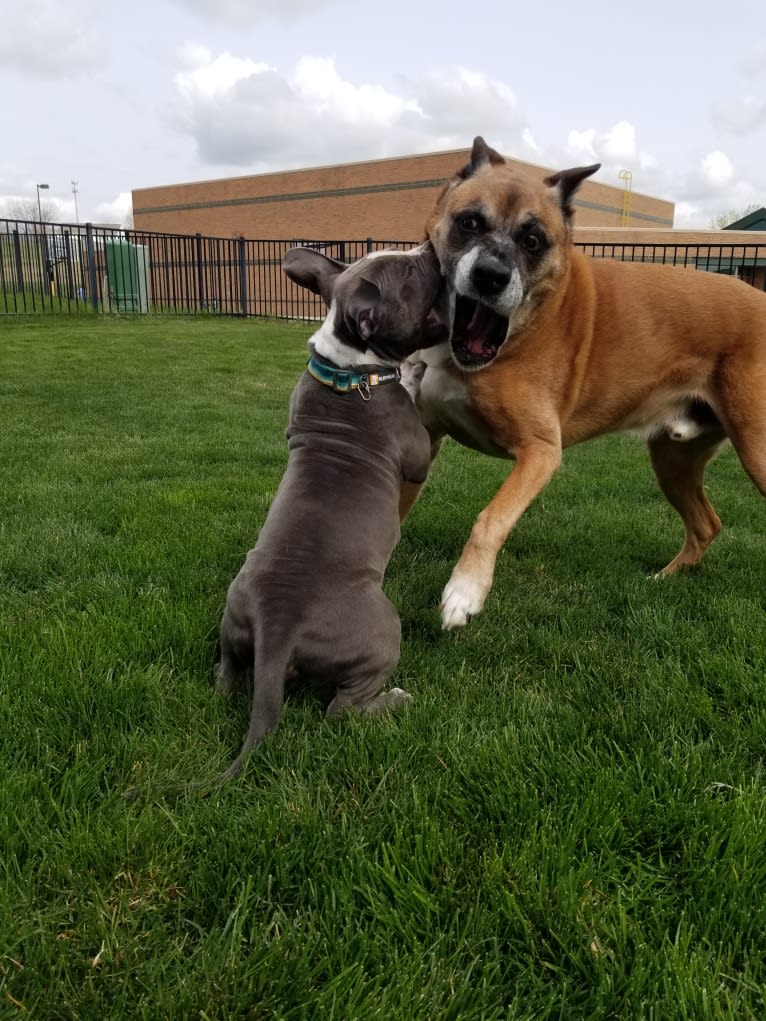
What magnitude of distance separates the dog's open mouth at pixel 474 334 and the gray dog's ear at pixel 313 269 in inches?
25.5

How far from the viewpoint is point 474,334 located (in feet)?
11.7

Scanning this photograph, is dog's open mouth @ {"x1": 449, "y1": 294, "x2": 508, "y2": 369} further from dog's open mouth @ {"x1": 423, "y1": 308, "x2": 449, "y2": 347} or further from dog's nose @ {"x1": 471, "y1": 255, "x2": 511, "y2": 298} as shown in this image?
dog's nose @ {"x1": 471, "y1": 255, "x2": 511, "y2": 298}

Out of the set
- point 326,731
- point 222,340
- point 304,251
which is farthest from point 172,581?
point 222,340

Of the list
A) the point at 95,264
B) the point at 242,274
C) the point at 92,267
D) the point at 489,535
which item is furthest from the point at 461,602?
the point at 242,274

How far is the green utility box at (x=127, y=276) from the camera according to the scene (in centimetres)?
2335

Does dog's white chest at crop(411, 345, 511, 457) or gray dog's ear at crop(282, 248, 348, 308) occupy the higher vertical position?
gray dog's ear at crop(282, 248, 348, 308)

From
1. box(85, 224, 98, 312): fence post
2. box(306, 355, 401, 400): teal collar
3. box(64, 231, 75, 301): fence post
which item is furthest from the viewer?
box(64, 231, 75, 301): fence post

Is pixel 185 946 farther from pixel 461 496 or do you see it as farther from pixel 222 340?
pixel 222 340

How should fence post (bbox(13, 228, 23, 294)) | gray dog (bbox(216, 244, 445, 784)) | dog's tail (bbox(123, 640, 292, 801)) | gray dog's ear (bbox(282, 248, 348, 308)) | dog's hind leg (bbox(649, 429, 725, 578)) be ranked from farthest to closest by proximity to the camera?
1. fence post (bbox(13, 228, 23, 294))
2. dog's hind leg (bbox(649, 429, 725, 578))
3. gray dog's ear (bbox(282, 248, 348, 308))
4. gray dog (bbox(216, 244, 445, 784))
5. dog's tail (bbox(123, 640, 292, 801))

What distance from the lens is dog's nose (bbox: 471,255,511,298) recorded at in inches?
128

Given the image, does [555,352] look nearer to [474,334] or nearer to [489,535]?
[474,334]

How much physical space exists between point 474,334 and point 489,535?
3.19ft

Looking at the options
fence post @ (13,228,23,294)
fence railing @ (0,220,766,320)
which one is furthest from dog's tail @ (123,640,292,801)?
fence post @ (13,228,23,294)

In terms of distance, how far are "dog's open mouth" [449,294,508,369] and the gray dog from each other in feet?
0.35
